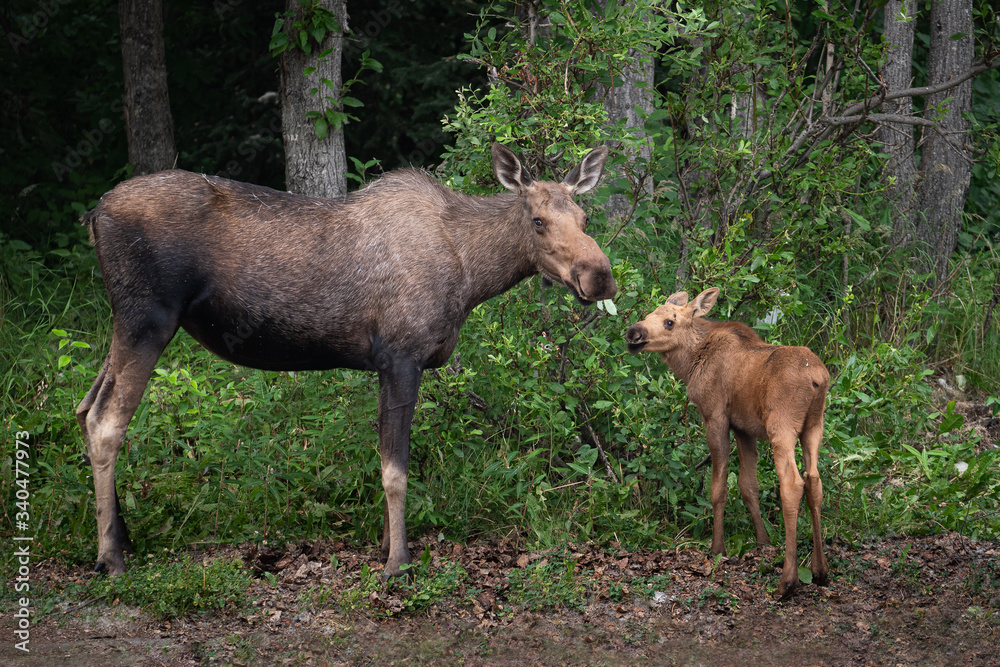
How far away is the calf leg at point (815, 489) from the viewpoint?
585 cm

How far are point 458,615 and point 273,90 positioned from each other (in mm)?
8903

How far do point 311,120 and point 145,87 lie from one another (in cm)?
261

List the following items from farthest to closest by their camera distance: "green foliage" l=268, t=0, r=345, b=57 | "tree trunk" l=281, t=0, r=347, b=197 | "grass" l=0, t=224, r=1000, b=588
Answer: "tree trunk" l=281, t=0, r=347, b=197 → "green foliage" l=268, t=0, r=345, b=57 → "grass" l=0, t=224, r=1000, b=588

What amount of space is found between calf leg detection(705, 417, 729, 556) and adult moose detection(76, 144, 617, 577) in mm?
1216

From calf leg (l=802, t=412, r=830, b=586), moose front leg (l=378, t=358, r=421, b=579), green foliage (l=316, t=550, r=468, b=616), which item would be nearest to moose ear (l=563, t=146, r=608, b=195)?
moose front leg (l=378, t=358, r=421, b=579)

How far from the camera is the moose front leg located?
6184 millimetres

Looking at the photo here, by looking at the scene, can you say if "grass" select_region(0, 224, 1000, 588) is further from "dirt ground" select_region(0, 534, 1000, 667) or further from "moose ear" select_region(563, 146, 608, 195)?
"moose ear" select_region(563, 146, 608, 195)

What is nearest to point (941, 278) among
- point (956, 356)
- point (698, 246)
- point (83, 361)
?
point (956, 356)

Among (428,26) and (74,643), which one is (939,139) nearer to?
(428,26)

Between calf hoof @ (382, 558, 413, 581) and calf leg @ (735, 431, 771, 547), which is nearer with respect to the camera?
calf hoof @ (382, 558, 413, 581)

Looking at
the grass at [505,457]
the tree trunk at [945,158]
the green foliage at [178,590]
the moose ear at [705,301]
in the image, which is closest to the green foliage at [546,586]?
the grass at [505,457]

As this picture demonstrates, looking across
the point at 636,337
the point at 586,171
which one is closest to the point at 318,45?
the point at 586,171

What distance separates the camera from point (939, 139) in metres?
10.3

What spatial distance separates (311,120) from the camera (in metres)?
9.08
